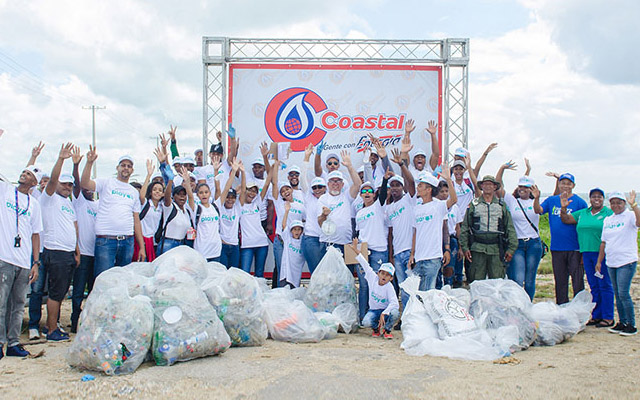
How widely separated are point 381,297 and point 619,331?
2.53m

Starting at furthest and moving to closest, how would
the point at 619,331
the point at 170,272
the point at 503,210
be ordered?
1. the point at 503,210
2. the point at 619,331
3. the point at 170,272

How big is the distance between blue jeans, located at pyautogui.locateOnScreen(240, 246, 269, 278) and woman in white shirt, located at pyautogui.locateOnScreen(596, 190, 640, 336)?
3.95 meters

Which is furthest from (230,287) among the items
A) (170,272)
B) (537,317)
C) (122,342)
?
(537,317)

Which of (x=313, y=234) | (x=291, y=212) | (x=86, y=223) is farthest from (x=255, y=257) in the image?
(x=86, y=223)

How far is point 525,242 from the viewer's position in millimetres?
6188

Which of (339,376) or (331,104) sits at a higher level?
(331,104)

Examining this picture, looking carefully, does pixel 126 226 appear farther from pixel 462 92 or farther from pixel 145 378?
pixel 462 92

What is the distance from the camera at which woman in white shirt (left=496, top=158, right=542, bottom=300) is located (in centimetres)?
615

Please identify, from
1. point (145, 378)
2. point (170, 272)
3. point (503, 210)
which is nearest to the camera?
point (145, 378)

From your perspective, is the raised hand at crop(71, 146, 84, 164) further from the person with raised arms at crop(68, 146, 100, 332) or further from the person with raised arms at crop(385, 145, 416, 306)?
the person with raised arms at crop(385, 145, 416, 306)

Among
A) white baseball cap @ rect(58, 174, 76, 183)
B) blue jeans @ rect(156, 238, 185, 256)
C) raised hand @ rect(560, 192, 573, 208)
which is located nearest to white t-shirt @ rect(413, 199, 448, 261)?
raised hand @ rect(560, 192, 573, 208)

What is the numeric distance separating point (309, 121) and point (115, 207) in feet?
12.1

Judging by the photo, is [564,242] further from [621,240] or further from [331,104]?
[331,104]

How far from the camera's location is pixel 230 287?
15.3 ft
